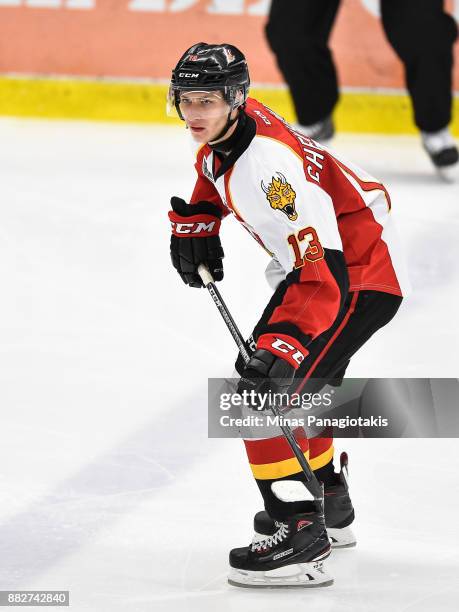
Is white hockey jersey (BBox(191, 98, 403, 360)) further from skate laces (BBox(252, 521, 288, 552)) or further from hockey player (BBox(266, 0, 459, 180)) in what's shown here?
hockey player (BBox(266, 0, 459, 180))

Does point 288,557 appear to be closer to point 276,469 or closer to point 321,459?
point 276,469

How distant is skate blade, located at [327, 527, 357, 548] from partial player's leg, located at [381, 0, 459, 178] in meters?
2.95

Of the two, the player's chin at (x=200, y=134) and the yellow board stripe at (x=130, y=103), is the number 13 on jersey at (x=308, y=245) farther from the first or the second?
the yellow board stripe at (x=130, y=103)

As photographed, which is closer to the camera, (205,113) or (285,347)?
(285,347)

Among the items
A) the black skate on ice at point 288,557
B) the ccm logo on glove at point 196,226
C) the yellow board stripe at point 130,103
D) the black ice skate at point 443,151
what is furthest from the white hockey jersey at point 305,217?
the yellow board stripe at point 130,103

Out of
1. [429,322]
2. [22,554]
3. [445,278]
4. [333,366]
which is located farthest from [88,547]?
[445,278]

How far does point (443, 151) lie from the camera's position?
5.28 metres

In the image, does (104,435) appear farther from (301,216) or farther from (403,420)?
(301,216)

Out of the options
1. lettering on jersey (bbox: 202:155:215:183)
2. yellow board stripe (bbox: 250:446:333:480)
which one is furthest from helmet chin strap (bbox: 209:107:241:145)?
yellow board stripe (bbox: 250:446:333:480)

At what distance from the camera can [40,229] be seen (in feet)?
14.9

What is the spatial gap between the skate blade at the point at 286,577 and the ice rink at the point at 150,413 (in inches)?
0.9

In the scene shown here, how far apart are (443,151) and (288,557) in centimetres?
318

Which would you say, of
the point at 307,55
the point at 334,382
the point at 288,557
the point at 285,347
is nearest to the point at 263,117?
the point at 285,347

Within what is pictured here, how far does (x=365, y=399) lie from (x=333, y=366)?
342mm
